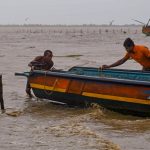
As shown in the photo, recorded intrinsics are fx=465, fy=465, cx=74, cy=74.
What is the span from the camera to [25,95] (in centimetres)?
1437

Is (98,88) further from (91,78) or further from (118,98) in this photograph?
(118,98)

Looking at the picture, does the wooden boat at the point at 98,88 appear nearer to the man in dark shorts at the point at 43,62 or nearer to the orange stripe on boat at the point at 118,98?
the orange stripe on boat at the point at 118,98

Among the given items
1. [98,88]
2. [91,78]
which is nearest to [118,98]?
[98,88]

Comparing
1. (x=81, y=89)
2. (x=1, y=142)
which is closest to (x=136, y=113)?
(x=81, y=89)

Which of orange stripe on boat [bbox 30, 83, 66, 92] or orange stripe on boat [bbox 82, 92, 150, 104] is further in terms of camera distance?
orange stripe on boat [bbox 30, 83, 66, 92]

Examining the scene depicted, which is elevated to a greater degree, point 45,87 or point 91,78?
point 91,78

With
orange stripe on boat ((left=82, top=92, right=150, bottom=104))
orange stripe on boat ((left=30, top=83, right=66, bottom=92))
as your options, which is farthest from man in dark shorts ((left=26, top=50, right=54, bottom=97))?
orange stripe on boat ((left=82, top=92, right=150, bottom=104))

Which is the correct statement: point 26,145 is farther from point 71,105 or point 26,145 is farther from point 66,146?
point 71,105

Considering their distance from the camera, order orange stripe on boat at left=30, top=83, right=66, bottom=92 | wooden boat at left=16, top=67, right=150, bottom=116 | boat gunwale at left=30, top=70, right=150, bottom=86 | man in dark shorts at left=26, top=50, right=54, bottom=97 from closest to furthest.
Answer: boat gunwale at left=30, top=70, right=150, bottom=86 → wooden boat at left=16, top=67, right=150, bottom=116 → orange stripe on boat at left=30, top=83, right=66, bottom=92 → man in dark shorts at left=26, top=50, right=54, bottom=97

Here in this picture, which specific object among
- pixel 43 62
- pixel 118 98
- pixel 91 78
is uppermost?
pixel 43 62

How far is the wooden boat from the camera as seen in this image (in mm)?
10055

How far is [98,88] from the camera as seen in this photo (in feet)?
35.3

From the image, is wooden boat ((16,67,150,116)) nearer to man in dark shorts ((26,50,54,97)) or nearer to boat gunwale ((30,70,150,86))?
boat gunwale ((30,70,150,86))

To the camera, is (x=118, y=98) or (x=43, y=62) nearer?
(x=118, y=98)
